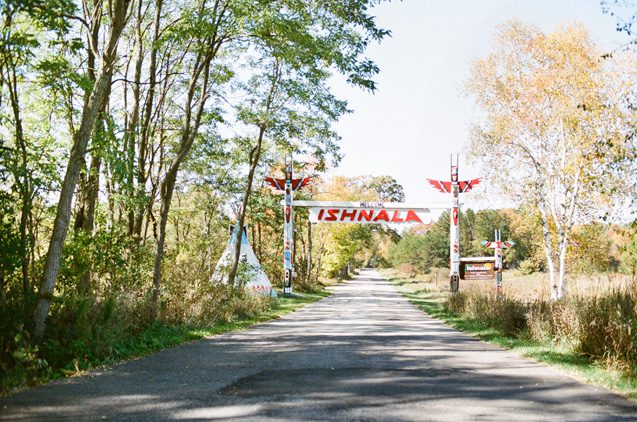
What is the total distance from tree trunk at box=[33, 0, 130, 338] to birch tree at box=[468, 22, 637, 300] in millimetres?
20292

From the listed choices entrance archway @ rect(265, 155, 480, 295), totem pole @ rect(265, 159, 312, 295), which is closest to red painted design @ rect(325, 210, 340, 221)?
entrance archway @ rect(265, 155, 480, 295)

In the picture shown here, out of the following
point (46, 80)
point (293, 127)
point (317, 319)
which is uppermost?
point (293, 127)

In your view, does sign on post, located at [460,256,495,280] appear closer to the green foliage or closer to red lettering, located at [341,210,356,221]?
red lettering, located at [341,210,356,221]

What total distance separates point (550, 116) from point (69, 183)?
22.7 m

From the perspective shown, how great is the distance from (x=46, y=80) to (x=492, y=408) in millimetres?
8520

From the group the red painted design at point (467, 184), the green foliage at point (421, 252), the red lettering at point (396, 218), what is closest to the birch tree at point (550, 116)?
the red painted design at point (467, 184)

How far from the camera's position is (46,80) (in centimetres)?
952

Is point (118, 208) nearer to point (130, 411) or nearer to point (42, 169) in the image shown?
point (42, 169)

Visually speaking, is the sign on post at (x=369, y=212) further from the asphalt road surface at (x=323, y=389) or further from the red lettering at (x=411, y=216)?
the asphalt road surface at (x=323, y=389)

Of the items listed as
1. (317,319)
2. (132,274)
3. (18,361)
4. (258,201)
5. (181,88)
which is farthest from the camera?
(258,201)

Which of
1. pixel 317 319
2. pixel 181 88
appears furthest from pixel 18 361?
pixel 181 88

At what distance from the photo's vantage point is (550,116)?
A: 2573cm

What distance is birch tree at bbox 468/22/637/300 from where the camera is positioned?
957 inches

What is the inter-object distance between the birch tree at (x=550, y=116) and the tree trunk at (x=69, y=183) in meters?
20.3
